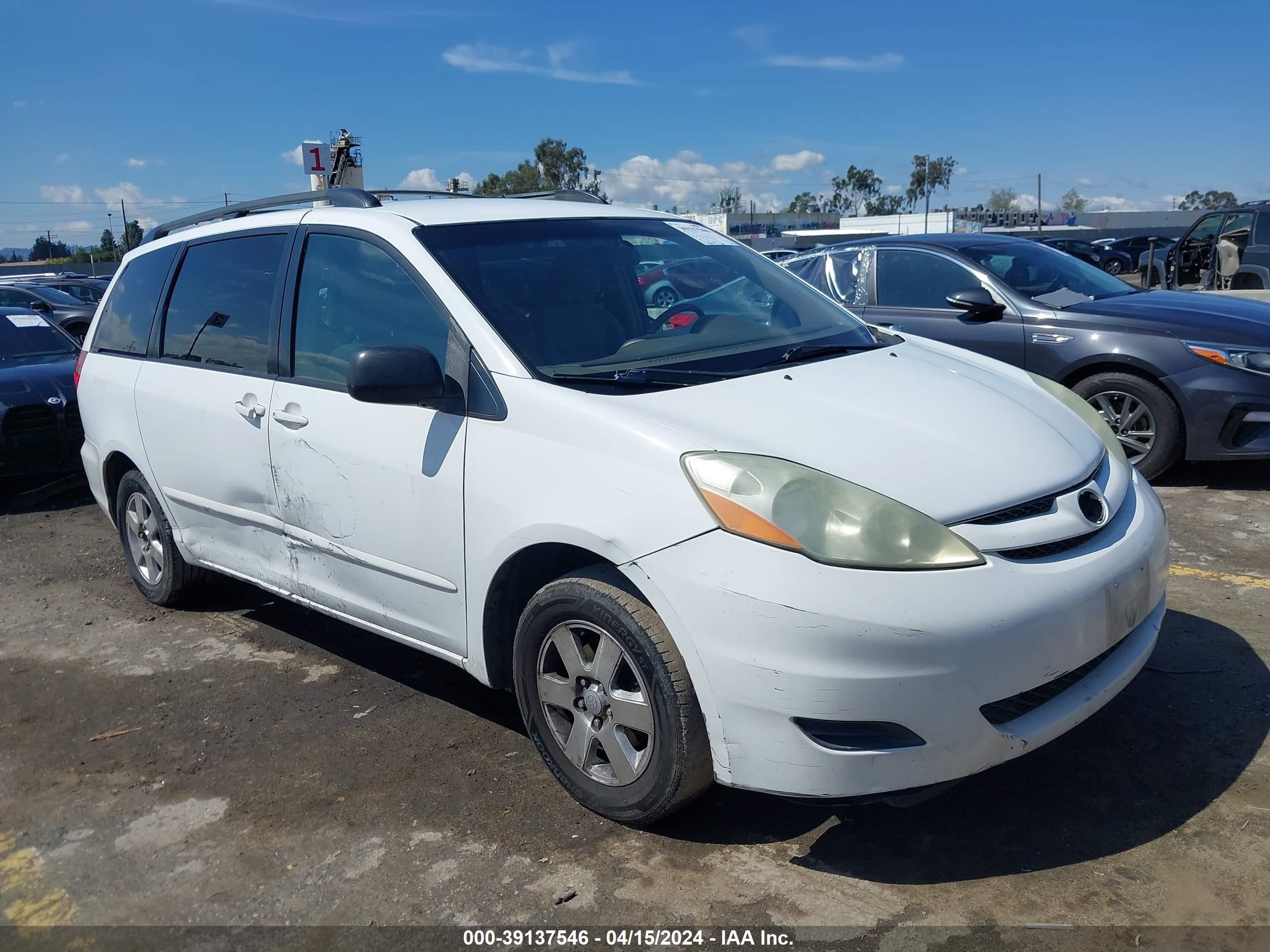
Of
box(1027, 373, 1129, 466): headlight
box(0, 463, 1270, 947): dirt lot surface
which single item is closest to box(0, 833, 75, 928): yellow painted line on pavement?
box(0, 463, 1270, 947): dirt lot surface

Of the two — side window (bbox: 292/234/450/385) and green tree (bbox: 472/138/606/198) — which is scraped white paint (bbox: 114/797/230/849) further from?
green tree (bbox: 472/138/606/198)

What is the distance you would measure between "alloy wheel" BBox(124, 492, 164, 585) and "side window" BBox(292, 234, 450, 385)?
1633 millimetres

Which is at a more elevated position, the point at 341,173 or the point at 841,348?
the point at 341,173

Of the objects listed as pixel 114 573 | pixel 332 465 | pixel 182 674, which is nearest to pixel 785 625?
pixel 332 465

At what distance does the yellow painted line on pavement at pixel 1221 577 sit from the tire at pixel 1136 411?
1.35 meters

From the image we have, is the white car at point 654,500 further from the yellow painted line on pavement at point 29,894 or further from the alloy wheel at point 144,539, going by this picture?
the yellow painted line on pavement at point 29,894

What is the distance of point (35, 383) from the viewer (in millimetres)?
7668

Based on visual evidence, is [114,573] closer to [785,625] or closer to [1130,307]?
[785,625]

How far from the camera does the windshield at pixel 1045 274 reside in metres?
6.79

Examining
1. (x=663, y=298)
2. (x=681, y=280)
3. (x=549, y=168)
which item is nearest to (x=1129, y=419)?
(x=681, y=280)

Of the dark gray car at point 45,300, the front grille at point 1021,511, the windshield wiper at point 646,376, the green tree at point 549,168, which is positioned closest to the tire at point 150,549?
the windshield wiper at point 646,376

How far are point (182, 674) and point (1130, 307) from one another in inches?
225

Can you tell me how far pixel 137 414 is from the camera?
462 cm

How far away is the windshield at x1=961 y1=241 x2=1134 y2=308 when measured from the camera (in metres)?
6.79
